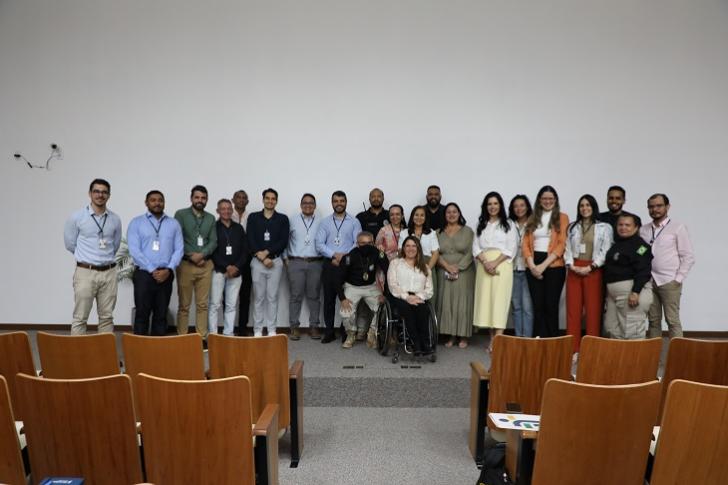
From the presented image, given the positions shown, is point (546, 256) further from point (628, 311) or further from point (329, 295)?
point (329, 295)

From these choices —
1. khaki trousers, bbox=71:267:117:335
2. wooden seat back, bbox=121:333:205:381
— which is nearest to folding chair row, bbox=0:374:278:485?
wooden seat back, bbox=121:333:205:381

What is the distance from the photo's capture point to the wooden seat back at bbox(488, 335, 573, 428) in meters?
2.19

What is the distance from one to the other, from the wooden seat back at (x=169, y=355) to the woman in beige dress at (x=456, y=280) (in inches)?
106

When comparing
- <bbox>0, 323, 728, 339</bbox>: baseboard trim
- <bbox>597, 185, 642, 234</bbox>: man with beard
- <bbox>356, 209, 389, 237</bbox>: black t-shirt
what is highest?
<bbox>597, 185, 642, 234</bbox>: man with beard

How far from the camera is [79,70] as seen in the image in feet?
16.2

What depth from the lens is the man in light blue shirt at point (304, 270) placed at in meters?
4.59

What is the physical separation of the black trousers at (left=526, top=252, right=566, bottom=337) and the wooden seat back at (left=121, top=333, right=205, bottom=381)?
3045 mm

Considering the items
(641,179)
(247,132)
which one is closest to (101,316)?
(247,132)

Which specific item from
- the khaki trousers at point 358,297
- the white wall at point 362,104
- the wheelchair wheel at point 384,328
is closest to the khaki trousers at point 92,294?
the white wall at point 362,104

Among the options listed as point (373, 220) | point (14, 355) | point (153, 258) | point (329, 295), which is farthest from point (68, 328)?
point (373, 220)

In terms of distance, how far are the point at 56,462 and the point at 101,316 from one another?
105 inches

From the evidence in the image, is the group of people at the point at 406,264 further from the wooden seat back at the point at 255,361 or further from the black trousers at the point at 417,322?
the wooden seat back at the point at 255,361

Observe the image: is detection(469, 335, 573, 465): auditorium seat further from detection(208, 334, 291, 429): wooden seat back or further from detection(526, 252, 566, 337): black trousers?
detection(526, 252, 566, 337): black trousers

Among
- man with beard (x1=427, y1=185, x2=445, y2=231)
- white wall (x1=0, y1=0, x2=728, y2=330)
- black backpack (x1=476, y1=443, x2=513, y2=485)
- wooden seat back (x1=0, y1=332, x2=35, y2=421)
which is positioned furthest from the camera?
white wall (x1=0, y1=0, x2=728, y2=330)
